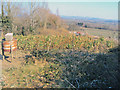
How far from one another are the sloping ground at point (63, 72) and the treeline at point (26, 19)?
7.00m

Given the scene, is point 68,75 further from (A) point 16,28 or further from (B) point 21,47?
(A) point 16,28

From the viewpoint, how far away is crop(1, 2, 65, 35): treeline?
40.1ft

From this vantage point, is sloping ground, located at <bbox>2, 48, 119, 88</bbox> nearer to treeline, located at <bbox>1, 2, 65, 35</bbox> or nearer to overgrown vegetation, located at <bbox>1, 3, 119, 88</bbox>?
overgrown vegetation, located at <bbox>1, 3, 119, 88</bbox>

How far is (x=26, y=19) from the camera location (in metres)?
12.8

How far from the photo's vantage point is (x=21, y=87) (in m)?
3.83

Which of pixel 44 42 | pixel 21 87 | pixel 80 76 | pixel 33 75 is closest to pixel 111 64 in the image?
pixel 80 76

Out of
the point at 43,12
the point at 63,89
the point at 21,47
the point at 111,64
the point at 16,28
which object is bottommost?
the point at 63,89

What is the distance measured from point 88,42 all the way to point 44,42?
310 centimetres

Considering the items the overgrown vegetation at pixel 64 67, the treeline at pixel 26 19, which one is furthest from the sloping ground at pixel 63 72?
the treeline at pixel 26 19

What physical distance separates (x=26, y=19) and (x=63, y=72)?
9.45 metres

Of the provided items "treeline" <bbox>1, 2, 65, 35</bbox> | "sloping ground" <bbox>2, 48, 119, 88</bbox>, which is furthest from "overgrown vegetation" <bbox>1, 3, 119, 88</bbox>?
"treeline" <bbox>1, 2, 65, 35</bbox>

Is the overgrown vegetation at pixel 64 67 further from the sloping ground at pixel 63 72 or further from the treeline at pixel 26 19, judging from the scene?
the treeline at pixel 26 19

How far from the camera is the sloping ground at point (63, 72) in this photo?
13.1 feet

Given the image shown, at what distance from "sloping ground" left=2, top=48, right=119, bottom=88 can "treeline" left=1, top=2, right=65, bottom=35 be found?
7.00 meters
